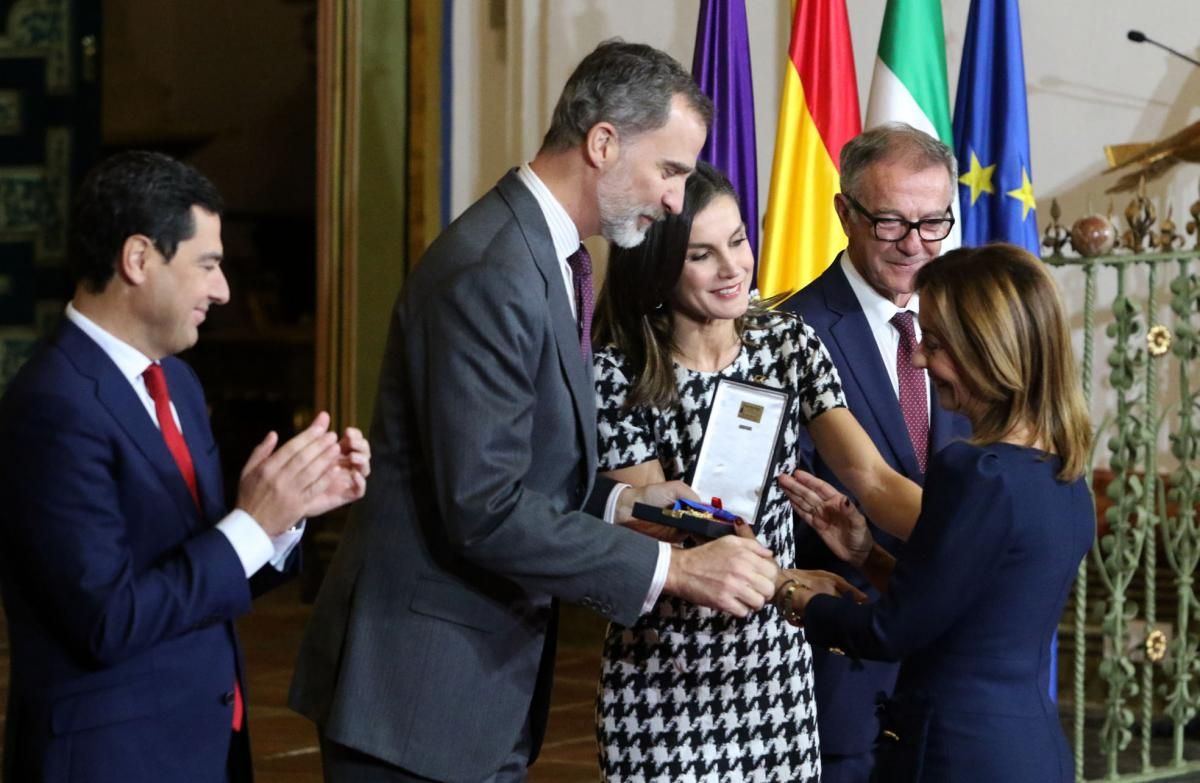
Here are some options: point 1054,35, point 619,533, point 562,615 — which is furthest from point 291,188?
point 619,533

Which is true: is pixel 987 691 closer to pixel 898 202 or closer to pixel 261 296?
pixel 898 202

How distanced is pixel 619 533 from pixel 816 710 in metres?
0.78

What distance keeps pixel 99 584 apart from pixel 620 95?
0.97 m

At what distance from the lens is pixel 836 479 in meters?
2.90

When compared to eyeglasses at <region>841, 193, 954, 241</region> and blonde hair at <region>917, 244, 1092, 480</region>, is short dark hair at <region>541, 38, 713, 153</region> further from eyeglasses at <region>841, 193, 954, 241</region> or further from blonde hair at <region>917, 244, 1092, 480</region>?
eyeglasses at <region>841, 193, 954, 241</region>

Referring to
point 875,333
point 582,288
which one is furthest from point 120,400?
point 875,333

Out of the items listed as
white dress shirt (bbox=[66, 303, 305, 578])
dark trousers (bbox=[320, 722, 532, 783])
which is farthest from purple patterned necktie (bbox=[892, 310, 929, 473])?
white dress shirt (bbox=[66, 303, 305, 578])

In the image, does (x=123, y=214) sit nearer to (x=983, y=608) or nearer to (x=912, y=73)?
(x=983, y=608)

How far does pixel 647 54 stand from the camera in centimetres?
240

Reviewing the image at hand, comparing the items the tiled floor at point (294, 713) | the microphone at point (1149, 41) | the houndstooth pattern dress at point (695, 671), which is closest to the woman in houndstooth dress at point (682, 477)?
the houndstooth pattern dress at point (695, 671)

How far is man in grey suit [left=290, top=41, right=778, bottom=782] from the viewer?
217cm

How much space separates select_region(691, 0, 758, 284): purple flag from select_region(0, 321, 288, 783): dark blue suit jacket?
3.26 metres

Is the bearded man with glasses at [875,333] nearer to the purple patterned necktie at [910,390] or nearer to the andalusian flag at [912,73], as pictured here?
the purple patterned necktie at [910,390]

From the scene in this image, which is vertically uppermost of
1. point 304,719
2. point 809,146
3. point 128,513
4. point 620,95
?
point 809,146
